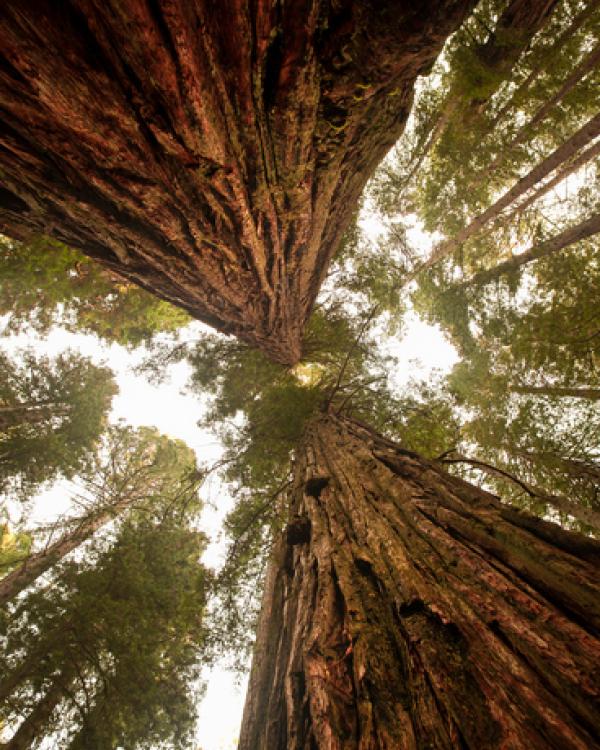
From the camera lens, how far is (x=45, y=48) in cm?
132

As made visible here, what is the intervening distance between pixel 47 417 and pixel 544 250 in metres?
15.3

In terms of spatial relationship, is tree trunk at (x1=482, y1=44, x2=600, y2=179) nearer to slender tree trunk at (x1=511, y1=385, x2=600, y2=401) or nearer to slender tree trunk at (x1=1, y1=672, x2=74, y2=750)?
slender tree trunk at (x1=511, y1=385, x2=600, y2=401)

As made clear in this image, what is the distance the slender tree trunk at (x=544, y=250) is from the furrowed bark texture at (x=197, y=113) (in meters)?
6.29

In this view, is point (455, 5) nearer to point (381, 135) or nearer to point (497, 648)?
point (381, 135)

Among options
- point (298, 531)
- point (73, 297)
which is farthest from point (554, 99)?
point (73, 297)

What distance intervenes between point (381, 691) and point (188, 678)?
8774 millimetres

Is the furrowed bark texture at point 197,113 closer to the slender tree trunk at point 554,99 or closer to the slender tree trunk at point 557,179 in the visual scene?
the slender tree trunk at point 554,99

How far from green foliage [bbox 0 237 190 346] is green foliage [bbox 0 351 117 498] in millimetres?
1829

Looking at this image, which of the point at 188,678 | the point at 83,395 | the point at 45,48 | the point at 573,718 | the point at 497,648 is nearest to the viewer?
the point at 573,718

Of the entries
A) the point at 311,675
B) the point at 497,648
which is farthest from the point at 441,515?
the point at 311,675

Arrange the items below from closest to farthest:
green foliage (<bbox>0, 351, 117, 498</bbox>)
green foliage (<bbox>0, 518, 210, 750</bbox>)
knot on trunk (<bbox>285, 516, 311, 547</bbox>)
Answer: knot on trunk (<bbox>285, 516, 311, 547</bbox>) < green foliage (<bbox>0, 518, 210, 750</bbox>) < green foliage (<bbox>0, 351, 117, 498</bbox>)

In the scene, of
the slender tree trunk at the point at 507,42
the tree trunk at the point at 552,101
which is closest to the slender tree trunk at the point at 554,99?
the tree trunk at the point at 552,101

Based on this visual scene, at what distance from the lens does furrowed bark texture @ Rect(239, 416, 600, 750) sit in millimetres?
999

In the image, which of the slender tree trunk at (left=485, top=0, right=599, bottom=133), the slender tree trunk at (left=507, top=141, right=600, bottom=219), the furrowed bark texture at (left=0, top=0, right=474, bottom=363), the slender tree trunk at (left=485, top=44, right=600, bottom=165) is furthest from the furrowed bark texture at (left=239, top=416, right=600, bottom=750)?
the slender tree trunk at (left=507, top=141, right=600, bottom=219)
